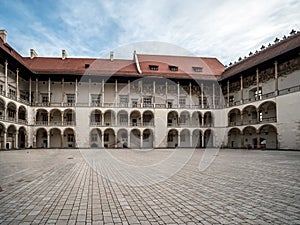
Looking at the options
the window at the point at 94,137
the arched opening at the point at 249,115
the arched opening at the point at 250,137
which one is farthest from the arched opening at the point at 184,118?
the window at the point at 94,137

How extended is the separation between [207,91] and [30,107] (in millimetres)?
26880

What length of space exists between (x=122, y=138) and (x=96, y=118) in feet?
16.3

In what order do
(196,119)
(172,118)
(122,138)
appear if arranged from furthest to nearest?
1. (172,118)
2. (196,119)
3. (122,138)

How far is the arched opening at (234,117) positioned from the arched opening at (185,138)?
21.6ft

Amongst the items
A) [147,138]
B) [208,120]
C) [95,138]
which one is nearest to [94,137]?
[95,138]

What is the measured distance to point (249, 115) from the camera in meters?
32.7

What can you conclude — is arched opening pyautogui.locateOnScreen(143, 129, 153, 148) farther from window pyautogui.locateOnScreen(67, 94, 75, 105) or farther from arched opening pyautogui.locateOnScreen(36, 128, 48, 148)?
arched opening pyautogui.locateOnScreen(36, 128, 48, 148)

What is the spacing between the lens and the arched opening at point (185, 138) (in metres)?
36.4

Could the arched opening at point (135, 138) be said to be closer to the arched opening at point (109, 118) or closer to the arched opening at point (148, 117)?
the arched opening at point (148, 117)

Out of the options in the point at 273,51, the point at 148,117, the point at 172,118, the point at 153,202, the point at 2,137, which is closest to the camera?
the point at 153,202

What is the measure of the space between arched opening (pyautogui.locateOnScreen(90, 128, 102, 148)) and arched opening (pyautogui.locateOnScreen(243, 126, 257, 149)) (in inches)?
807

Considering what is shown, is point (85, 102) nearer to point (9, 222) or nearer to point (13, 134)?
point (13, 134)

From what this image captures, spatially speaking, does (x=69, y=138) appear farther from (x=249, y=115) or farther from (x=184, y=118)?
(x=249, y=115)

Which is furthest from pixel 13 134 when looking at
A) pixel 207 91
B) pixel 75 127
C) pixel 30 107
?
pixel 207 91
